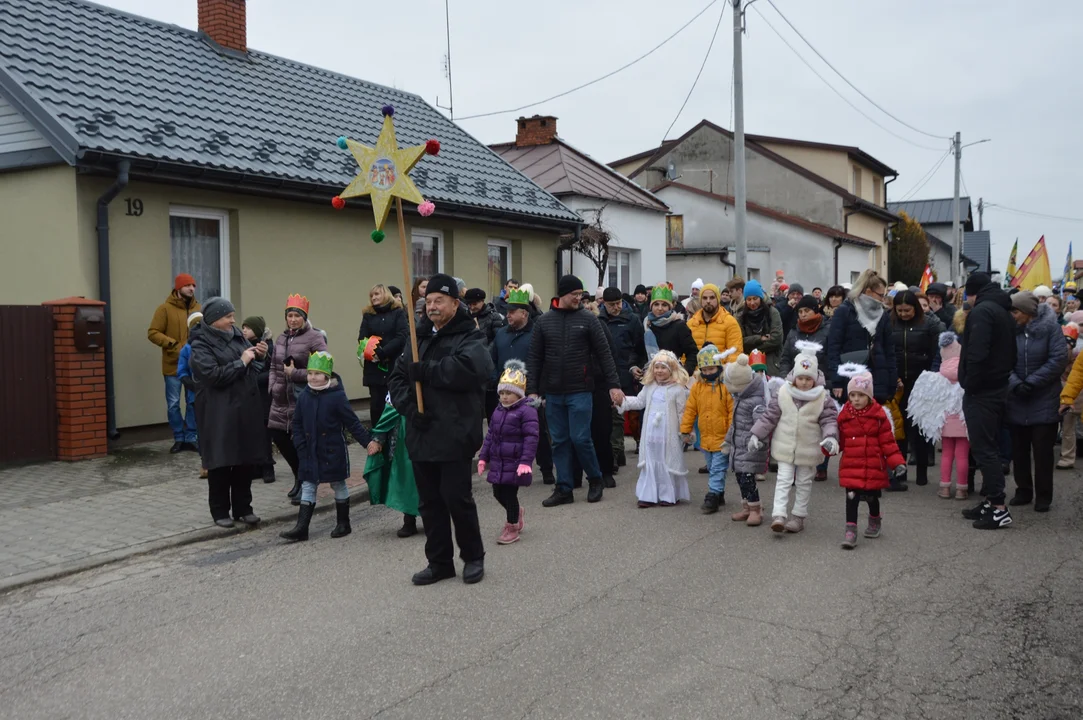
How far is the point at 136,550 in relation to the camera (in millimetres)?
7402

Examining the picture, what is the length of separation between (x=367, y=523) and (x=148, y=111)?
704cm

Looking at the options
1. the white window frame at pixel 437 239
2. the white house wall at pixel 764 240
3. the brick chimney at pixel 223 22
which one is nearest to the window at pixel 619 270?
the white window frame at pixel 437 239

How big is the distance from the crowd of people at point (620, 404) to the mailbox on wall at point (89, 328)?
2379 millimetres

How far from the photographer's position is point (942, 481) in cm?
909

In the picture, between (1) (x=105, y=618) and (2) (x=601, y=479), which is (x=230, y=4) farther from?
(1) (x=105, y=618)

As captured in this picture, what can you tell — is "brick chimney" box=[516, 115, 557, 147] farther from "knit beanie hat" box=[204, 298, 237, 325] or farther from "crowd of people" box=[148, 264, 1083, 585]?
"knit beanie hat" box=[204, 298, 237, 325]

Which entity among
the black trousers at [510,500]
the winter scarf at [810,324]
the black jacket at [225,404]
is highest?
the winter scarf at [810,324]

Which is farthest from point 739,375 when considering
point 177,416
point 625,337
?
point 177,416

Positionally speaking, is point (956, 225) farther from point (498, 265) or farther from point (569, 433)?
point (569, 433)

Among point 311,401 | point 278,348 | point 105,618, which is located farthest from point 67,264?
point 105,618

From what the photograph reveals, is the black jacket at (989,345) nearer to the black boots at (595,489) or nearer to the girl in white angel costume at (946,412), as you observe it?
the girl in white angel costume at (946,412)

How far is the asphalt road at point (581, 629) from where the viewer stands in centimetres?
441

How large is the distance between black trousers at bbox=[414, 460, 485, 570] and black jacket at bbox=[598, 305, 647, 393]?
4.27 m

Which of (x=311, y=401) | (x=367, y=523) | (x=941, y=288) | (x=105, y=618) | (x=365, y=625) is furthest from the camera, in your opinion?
(x=941, y=288)
